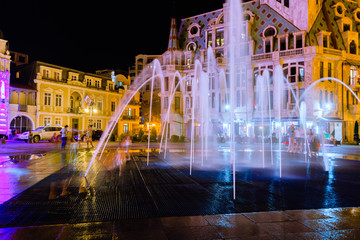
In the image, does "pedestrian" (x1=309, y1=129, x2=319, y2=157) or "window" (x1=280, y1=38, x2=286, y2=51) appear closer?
"pedestrian" (x1=309, y1=129, x2=319, y2=157)

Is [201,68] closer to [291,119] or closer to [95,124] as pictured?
[291,119]

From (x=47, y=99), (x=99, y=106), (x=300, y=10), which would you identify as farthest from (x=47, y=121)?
(x=300, y=10)

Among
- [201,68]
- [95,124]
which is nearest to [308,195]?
[201,68]

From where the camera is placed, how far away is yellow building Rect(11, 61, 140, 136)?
129 feet

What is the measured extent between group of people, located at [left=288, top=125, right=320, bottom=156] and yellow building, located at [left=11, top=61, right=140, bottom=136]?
95.9ft

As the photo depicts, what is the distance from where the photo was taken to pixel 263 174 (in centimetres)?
975

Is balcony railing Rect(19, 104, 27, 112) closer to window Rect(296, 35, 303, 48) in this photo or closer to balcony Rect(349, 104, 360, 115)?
window Rect(296, 35, 303, 48)

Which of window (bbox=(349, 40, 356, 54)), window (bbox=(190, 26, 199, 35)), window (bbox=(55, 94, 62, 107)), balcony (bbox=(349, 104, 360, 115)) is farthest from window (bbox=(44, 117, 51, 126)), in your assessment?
window (bbox=(349, 40, 356, 54))

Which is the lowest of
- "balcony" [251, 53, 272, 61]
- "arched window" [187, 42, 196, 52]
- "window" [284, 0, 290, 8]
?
"balcony" [251, 53, 272, 61]

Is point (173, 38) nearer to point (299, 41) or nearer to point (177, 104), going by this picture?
point (177, 104)

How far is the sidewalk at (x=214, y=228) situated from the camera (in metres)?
3.98

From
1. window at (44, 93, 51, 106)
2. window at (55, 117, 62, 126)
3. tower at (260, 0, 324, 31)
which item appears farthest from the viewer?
window at (55, 117, 62, 126)

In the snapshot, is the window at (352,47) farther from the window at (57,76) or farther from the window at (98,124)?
the window at (57,76)

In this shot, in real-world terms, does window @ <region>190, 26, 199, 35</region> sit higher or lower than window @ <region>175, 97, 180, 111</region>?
higher
